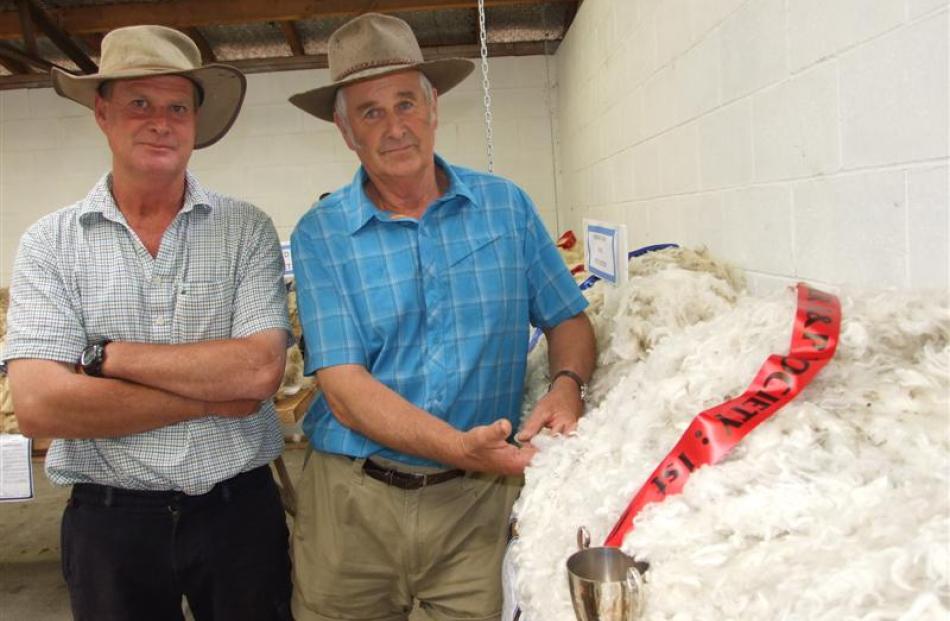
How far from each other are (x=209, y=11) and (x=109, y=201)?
3206 millimetres

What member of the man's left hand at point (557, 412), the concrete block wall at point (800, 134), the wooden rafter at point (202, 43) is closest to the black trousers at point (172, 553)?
the man's left hand at point (557, 412)

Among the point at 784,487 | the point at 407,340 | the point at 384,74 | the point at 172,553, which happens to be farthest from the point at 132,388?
A: the point at 784,487

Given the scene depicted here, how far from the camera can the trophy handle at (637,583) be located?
69cm

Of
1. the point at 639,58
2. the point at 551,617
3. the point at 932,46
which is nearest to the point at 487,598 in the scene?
the point at 551,617

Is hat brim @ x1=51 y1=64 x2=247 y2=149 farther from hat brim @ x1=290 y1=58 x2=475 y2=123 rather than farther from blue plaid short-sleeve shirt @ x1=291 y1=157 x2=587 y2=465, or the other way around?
blue plaid short-sleeve shirt @ x1=291 y1=157 x2=587 y2=465

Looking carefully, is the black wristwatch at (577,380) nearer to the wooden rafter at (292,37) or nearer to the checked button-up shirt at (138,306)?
the checked button-up shirt at (138,306)

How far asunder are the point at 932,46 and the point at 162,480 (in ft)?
5.08

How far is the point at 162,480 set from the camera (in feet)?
4.94

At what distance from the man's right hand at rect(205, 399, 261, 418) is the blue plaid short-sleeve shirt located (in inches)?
5.9

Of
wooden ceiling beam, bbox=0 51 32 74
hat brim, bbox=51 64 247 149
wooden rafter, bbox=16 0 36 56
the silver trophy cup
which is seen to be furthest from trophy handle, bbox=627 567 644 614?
wooden ceiling beam, bbox=0 51 32 74

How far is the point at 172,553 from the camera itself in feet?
5.04

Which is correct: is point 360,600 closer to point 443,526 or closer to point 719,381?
point 443,526

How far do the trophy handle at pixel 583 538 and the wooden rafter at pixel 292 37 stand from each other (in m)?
4.54

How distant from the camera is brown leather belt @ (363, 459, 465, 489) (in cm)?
145
